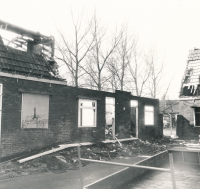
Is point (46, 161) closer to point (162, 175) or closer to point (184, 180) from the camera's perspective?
point (162, 175)

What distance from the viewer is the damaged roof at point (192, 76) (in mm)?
22312

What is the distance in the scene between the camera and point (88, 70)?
26.6 meters

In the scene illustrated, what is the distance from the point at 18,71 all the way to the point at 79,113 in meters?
4.19

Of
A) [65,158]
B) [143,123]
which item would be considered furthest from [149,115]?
[65,158]

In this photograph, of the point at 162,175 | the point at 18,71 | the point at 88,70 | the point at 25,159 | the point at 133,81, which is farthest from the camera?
the point at 133,81

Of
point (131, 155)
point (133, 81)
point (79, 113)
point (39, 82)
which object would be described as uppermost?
point (133, 81)

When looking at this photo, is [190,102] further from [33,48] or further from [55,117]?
[33,48]

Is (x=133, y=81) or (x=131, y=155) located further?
(x=133, y=81)

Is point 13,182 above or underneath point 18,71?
underneath

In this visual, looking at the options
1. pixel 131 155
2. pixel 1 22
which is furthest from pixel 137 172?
pixel 1 22

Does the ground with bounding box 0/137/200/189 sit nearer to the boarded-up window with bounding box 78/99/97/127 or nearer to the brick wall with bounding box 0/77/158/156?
the brick wall with bounding box 0/77/158/156

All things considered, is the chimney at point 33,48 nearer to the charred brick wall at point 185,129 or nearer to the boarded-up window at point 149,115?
the boarded-up window at point 149,115

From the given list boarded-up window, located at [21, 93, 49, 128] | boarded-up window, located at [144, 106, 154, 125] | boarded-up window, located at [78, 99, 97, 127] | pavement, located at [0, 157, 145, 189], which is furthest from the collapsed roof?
boarded-up window, located at [144, 106, 154, 125]

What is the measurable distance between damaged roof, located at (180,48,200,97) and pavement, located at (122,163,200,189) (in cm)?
1510
